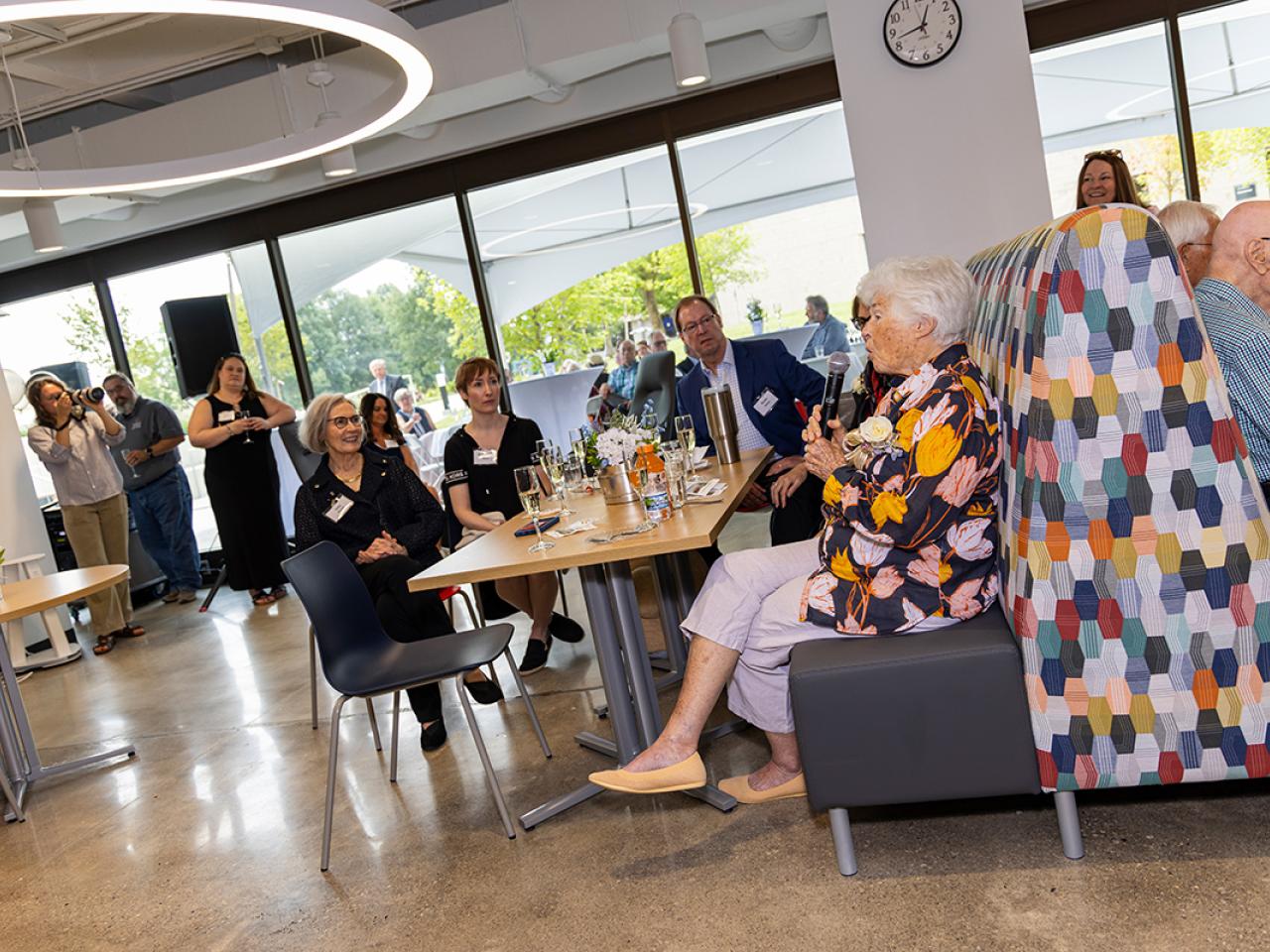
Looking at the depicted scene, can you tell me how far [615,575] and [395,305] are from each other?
18.8 feet

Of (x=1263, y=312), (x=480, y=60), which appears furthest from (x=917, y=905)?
(x=480, y=60)

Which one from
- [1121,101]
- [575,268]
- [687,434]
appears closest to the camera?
[687,434]

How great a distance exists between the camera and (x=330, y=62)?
6.48 m

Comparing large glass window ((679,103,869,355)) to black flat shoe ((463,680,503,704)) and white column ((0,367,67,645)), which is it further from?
white column ((0,367,67,645))

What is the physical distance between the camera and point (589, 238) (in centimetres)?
777

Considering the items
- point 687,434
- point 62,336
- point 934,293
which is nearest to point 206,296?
point 62,336

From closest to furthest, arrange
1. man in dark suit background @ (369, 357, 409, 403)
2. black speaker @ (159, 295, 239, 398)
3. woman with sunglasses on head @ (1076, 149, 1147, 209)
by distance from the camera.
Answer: woman with sunglasses on head @ (1076, 149, 1147, 209), black speaker @ (159, 295, 239, 398), man in dark suit background @ (369, 357, 409, 403)

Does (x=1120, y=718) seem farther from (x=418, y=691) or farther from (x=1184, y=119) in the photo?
(x=1184, y=119)

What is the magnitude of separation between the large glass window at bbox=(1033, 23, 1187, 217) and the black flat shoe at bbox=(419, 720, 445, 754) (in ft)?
16.7

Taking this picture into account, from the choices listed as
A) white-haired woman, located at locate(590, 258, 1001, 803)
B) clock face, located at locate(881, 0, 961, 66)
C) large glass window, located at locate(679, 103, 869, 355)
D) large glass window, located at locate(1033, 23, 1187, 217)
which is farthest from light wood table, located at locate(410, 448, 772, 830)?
large glass window, located at locate(1033, 23, 1187, 217)

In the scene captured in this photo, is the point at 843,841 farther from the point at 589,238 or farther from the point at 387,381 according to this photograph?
the point at 387,381

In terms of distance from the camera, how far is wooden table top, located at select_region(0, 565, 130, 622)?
3.73m

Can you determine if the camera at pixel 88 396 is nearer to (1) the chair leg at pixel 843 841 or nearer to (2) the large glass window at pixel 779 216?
(2) the large glass window at pixel 779 216

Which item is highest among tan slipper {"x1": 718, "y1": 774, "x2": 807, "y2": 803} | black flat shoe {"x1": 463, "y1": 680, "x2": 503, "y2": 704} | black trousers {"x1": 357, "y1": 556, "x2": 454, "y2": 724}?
black trousers {"x1": 357, "y1": 556, "x2": 454, "y2": 724}
